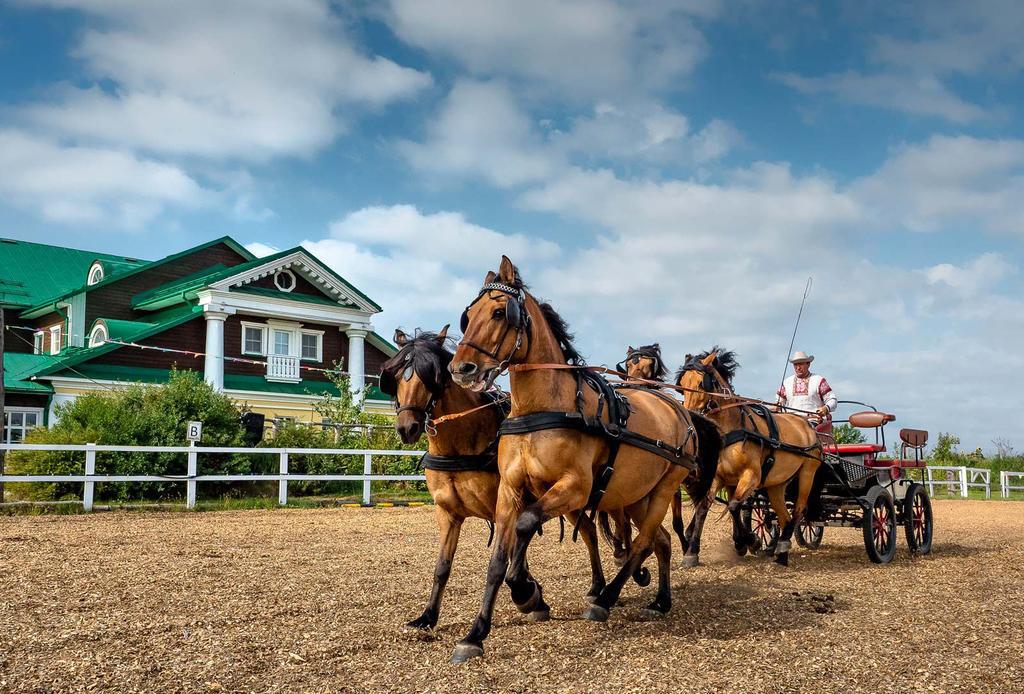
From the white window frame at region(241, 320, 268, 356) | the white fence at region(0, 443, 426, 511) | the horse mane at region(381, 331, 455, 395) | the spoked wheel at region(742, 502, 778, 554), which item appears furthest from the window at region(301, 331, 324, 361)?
the horse mane at region(381, 331, 455, 395)

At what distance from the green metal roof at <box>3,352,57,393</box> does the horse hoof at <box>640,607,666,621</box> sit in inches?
848

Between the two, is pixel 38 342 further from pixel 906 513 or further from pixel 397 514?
pixel 906 513

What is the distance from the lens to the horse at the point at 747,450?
956 cm

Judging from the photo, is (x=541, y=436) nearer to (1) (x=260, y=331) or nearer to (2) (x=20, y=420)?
(2) (x=20, y=420)

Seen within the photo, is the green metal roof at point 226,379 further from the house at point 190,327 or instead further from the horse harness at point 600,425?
the horse harness at point 600,425

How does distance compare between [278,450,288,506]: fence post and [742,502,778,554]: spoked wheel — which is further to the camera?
[278,450,288,506]: fence post

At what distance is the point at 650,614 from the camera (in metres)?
6.68

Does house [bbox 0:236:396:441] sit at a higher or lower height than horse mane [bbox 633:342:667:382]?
higher

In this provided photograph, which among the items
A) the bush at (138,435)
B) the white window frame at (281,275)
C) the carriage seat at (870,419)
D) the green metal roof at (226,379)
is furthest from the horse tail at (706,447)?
the white window frame at (281,275)

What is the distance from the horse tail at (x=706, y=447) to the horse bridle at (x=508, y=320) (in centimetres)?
277

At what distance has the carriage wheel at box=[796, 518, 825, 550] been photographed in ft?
37.6

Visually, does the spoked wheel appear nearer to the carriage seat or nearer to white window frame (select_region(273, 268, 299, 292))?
the carriage seat

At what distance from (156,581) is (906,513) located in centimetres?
889

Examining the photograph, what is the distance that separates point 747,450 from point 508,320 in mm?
4943
